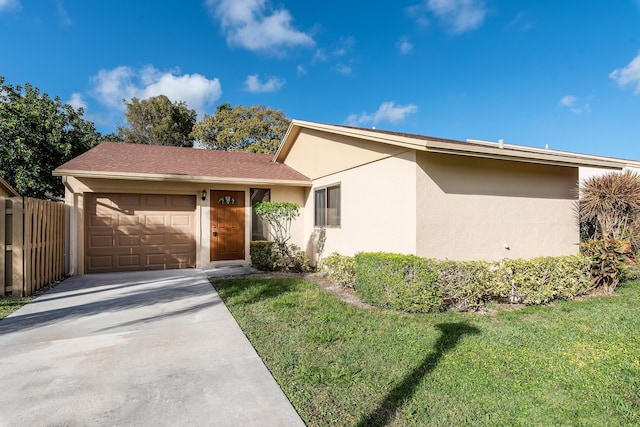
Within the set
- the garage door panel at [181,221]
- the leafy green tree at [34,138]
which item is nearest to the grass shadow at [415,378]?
the garage door panel at [181,221]

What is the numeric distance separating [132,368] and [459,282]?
15.5ft

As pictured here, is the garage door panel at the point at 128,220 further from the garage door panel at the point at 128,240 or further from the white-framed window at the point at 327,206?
the white-framed window at the point at 327,206

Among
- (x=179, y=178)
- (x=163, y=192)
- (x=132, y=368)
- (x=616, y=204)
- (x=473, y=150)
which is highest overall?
(x=473, y=150)

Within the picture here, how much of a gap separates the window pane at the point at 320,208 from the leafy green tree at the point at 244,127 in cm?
1620

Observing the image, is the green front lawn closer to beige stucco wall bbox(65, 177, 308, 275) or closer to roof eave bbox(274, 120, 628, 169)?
roof eave bbox(274, 120, 628, 169)

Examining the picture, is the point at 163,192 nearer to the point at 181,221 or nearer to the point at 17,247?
the point at 181,221

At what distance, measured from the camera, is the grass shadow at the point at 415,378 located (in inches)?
99.7

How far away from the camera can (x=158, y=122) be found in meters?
29.3

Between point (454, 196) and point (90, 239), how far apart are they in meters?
9.40

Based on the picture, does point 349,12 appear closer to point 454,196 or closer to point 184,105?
point 454,196

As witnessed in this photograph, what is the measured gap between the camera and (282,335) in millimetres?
4266

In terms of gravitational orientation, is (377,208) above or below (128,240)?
above

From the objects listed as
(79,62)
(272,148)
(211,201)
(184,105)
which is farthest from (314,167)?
Answer: (184,105)

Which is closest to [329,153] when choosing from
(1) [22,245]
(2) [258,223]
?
(2) [258,223]
